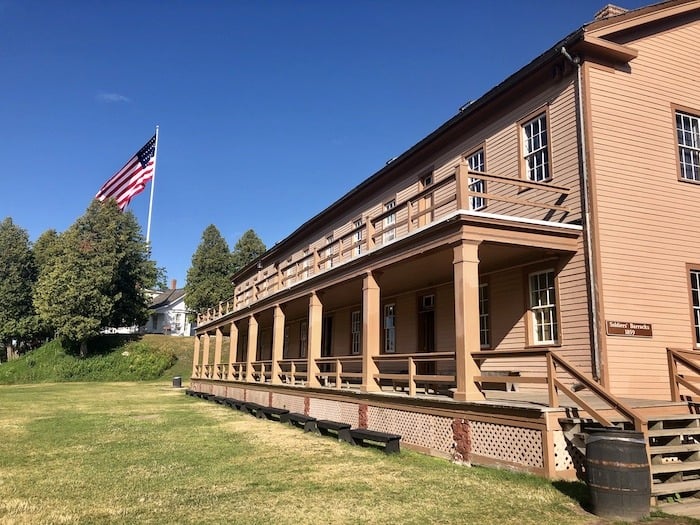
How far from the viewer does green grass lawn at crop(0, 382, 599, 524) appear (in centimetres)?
645

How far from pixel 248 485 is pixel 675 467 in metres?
5.99

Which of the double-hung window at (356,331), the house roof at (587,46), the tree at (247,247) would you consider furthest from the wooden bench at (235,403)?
the tree at (247,247)

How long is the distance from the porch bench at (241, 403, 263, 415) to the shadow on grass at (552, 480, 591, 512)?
12.3m

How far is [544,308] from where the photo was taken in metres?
12.1

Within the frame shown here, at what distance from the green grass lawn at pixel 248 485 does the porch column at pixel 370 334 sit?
5.54 feet

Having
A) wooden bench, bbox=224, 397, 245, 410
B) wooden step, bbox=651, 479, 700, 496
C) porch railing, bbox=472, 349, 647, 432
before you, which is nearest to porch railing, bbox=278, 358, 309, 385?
wooden bench, bbox=224, 397, 245, 410

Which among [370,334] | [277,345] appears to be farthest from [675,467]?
[277,345]

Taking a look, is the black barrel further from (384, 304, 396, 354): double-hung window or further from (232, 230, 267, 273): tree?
(232, 230, 267, 273): tree

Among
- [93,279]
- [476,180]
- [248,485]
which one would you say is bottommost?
[248,485]

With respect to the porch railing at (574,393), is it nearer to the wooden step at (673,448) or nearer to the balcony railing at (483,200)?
the wooden step at (673,448)

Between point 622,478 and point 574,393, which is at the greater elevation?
point 574,393

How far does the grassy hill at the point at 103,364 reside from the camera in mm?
46938

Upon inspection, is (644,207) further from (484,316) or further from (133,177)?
(133,177)

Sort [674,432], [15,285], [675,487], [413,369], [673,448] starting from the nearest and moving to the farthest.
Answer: [675,487] < [673,448] < [674,432] < [413,369] < [15,285]
